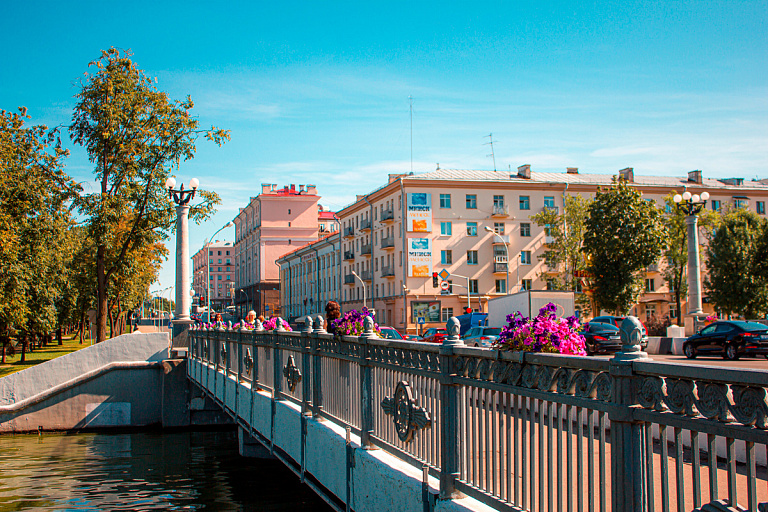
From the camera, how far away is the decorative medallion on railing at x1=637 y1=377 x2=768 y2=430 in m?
2.29

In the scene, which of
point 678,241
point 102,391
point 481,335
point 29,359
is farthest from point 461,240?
point 102,391

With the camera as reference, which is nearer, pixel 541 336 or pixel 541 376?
pixel 541 376

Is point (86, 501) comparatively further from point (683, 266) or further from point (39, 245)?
point (683, 266)

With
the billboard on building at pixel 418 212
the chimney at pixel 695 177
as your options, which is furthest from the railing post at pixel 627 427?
the chimney at pixel 695 177

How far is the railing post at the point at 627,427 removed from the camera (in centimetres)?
281

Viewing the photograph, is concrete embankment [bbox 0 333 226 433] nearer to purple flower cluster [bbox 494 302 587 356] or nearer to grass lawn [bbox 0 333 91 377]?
grass lawn [bbox 0 333 91 377]

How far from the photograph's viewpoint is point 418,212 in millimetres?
62875

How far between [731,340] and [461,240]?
41227 millimetres

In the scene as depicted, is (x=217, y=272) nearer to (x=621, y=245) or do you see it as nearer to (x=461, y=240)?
(x=461, y=240)

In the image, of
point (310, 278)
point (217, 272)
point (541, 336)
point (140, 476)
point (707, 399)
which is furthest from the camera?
point (217, 272)

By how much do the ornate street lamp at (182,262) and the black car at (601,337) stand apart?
15.8 meters

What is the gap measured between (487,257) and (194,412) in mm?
44607

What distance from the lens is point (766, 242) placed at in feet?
176

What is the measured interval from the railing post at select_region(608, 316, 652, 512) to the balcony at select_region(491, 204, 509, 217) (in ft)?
207
